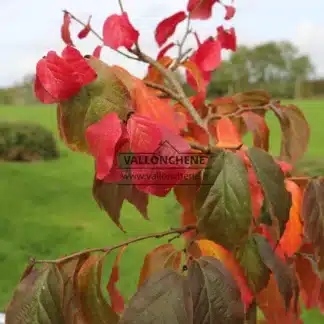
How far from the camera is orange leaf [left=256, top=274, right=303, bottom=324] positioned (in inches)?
14.2

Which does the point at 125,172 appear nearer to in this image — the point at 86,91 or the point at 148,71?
the point at 86,91

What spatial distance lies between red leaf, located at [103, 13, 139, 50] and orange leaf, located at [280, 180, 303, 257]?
0.16m

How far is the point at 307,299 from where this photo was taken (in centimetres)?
41

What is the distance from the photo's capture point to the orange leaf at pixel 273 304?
36 cm

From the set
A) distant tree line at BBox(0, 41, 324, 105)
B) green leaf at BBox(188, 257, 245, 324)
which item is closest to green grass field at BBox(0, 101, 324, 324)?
distant tree line at BBox(0, 41, 324, 105)

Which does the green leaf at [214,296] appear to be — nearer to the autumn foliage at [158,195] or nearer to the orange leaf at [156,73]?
the autumn foliage at [158,195]

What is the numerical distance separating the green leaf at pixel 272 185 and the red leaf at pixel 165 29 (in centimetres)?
19

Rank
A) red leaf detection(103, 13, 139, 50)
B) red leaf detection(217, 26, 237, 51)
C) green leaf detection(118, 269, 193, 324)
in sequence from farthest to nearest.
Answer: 1. red leaf detection(217, 26, 237, 51)
2. red leaf detection(103, 13, 139, 50)
3. green leaf detection(118, 269, 193, 324)

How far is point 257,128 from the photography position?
1.36ft

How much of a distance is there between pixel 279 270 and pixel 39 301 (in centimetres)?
15

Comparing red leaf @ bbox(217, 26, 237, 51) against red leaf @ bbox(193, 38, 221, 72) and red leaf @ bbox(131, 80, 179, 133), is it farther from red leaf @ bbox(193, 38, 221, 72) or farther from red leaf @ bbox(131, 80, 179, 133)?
red leaf @ bbox(131, 80, 179, 133)

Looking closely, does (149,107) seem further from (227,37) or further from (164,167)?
(227,37)

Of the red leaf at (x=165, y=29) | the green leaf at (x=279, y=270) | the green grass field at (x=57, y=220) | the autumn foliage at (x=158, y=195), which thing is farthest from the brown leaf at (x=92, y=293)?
the green grass field at (x=57, y=220)

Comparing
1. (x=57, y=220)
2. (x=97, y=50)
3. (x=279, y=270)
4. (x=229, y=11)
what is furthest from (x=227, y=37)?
(x=57, y=220)
